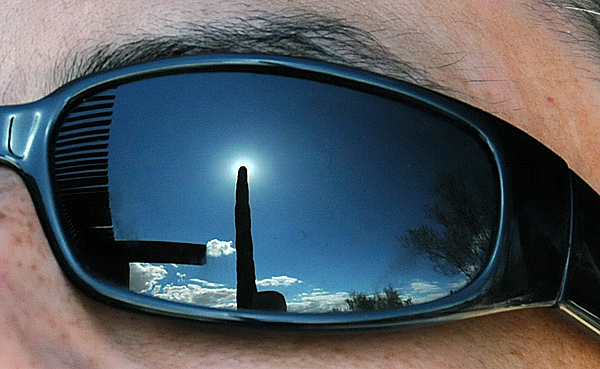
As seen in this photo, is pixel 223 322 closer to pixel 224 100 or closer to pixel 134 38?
pixel 224 100

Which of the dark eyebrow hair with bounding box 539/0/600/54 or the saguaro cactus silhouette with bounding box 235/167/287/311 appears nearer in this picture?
the saguaro cactus silhouette with bounding box 235/167/287/311

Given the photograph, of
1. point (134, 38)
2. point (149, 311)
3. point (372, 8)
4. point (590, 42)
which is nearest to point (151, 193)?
point (149, 311)

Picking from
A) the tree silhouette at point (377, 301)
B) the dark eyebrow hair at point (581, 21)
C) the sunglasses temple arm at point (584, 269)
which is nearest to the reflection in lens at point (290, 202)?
the tree silhouette at point (377, 301)

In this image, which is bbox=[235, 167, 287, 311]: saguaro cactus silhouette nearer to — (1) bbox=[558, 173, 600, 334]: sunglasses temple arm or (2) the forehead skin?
(2) the forehead skin

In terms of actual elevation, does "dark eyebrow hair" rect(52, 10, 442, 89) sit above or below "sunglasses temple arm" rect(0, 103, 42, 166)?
above

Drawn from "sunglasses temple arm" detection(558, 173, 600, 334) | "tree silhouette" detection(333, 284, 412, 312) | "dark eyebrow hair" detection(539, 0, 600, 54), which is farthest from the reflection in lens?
"dark eyebrow hair" detection(539, 0, 600, 54)

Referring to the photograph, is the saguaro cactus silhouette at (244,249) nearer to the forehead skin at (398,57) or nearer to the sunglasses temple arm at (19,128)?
the forehead skin at (398,57)
